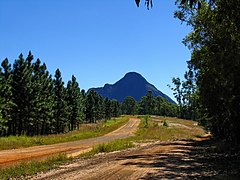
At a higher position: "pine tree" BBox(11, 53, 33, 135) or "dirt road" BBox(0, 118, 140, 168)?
"pine tree" BBox(11, 53, 33, 135)

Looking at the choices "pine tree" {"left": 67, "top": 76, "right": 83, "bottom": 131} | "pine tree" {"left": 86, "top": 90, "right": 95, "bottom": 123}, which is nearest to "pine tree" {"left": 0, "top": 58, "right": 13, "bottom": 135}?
"pine tree" {"left": 67, "top": 76, "right": 83, "bottom": 131}

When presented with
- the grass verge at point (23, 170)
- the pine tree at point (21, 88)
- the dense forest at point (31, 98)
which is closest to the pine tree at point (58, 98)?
the dense forest at point (31, 98)

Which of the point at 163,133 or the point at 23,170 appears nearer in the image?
the point at 23,170

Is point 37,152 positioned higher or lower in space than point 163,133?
lower

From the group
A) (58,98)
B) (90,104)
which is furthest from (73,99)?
(90,104)

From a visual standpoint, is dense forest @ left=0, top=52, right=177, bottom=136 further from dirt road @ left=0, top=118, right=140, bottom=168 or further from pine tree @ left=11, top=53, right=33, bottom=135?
dirt road @ left=0, top=118, right=140, bottom=168

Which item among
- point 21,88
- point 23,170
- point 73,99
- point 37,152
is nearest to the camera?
point 23,170

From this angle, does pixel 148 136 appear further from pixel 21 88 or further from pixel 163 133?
pixel 21 88

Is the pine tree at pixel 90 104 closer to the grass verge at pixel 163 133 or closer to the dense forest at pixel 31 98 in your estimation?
the dense forest at pixel 31 98

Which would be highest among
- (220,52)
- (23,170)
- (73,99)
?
(73,99)

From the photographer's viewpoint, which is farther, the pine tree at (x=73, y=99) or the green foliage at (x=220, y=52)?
the pine tree at (x=73, y=99)

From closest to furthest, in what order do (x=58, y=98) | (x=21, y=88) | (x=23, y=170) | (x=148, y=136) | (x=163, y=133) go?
(x=23, y=170)
(x=148, y=136)
(x=21, y=88)
(x=163, y=133)
(x=58, y=98)

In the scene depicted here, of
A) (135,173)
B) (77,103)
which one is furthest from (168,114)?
(135,173)

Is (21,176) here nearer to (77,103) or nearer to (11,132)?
(11,132)
